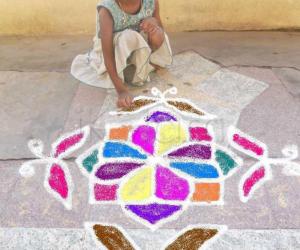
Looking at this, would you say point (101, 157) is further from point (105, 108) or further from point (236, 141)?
point (236, 141)

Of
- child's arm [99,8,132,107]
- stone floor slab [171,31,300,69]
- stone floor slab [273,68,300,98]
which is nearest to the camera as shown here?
child's arm [99,8,132,107]

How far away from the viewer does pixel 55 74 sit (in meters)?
3.17

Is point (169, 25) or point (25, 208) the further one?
point (169, 25)

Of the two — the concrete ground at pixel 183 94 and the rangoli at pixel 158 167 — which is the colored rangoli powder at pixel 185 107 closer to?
the rangoli at pixel 158 167

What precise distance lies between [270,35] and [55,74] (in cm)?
203

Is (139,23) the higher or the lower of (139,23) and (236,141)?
the higher

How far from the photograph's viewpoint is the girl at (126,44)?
8.64 ft

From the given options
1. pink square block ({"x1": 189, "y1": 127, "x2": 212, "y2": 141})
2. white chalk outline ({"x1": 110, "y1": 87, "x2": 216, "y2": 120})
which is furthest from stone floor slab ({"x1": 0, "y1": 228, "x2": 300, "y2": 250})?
white chalk outline ({"x1": 110, "y1": 87, "x2": 216, "y2": 120})

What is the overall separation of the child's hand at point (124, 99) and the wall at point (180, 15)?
1.24 meters

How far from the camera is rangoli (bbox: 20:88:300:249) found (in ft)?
6.51

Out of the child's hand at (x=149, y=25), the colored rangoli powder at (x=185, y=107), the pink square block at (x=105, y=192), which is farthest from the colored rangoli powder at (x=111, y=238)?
the child's hand at (x=149, y=25)

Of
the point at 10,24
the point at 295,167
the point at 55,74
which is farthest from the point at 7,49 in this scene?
the point at 295,167

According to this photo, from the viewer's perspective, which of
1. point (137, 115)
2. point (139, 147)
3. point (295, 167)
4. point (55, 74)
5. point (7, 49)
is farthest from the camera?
point (7, 49)

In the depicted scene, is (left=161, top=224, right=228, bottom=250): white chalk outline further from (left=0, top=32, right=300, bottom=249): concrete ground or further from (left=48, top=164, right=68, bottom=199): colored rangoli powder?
(left=48, top=164, right=68, bottom=199): colored rangoli powder
